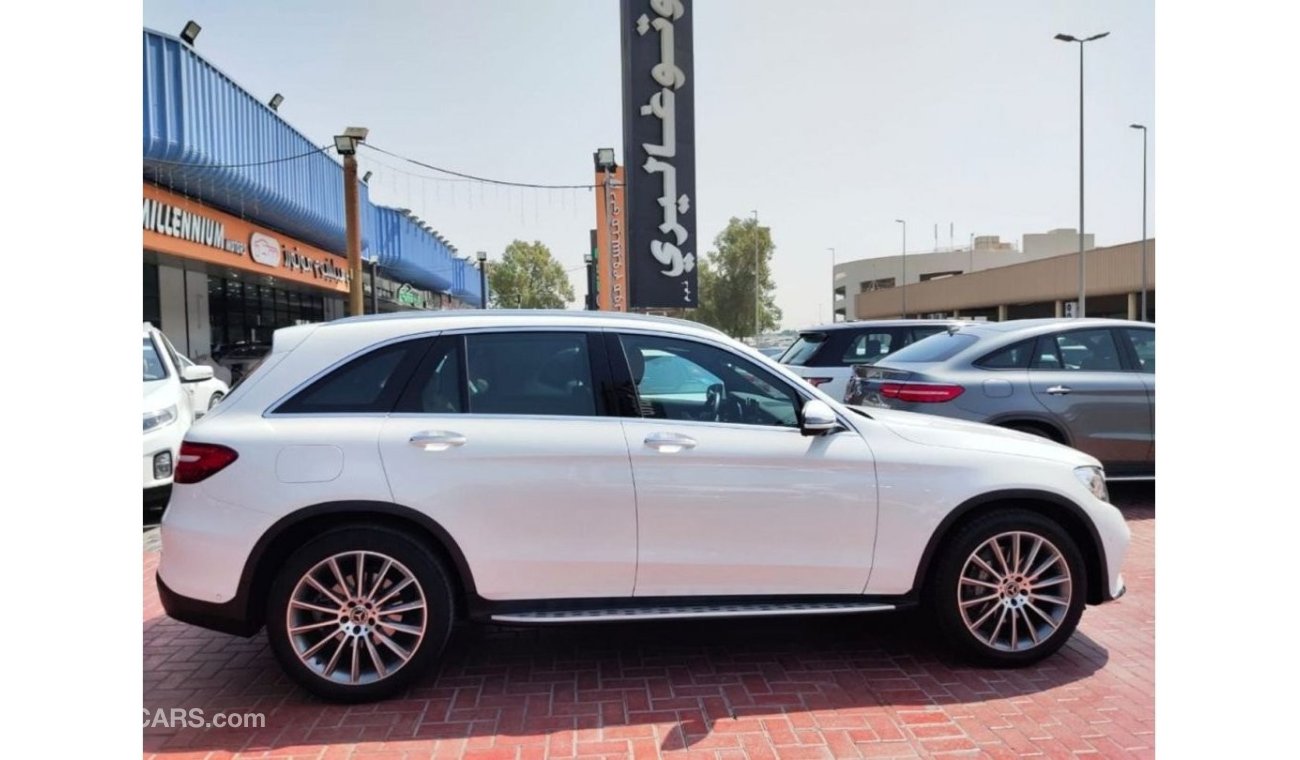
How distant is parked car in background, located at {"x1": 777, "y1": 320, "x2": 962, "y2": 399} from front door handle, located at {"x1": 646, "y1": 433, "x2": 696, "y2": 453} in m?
5.98

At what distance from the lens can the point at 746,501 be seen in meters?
3.73

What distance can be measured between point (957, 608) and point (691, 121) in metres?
13.7

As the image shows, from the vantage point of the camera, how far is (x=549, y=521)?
361cm

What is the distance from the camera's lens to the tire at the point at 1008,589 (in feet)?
12.8

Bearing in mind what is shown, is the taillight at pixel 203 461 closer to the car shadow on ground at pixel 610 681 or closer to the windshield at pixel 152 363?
the car shadow on ground at pixel 610 681

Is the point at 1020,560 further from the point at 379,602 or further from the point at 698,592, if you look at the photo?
the point at 379,602

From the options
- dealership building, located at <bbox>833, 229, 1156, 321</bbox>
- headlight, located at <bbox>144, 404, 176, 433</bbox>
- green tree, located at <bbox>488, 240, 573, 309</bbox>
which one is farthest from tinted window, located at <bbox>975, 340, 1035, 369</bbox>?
green tree, located at <bbox>488, 240, 573, 309</bbox>

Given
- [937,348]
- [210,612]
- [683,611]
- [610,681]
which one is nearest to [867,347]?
[937,348]

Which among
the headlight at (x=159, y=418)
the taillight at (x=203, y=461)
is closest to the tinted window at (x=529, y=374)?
the taillight at (x=203, y=461)

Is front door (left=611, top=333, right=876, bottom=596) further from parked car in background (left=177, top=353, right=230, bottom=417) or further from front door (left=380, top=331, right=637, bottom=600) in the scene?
parked car in background (left=177, top=353, right=230, bottom=417)

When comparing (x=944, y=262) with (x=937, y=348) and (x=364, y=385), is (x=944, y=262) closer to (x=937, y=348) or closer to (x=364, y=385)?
(x=937, y=348)

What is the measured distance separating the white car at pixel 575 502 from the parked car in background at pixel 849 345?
5.49 m

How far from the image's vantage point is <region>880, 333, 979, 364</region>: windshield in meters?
7.08

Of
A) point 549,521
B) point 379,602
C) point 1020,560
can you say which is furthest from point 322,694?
point 1020,560
